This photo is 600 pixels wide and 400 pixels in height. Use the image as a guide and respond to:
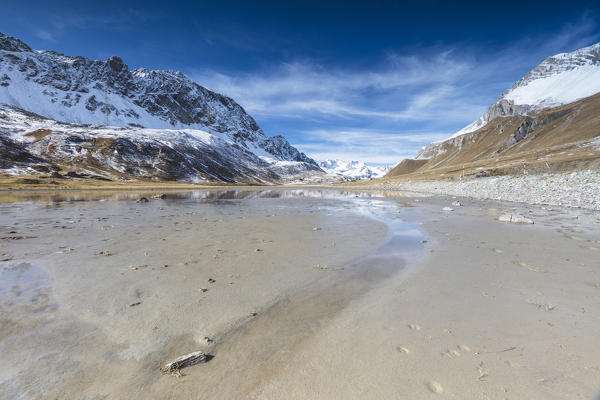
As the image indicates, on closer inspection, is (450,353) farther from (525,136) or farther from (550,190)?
(525,136)

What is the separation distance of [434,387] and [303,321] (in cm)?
238

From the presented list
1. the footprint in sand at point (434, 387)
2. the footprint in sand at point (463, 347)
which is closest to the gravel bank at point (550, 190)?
the footprint in sand at point (463, 347)

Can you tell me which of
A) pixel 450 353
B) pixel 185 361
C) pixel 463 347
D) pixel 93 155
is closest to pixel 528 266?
pixel 463 347

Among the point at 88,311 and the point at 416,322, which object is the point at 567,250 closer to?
the point at 416,322

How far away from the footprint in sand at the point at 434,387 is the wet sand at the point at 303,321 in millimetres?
15

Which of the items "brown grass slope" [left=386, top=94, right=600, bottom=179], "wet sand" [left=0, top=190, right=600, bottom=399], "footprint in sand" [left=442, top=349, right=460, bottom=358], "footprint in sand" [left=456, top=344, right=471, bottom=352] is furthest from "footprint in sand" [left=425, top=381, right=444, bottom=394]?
"brown grass slope" [left=386, top=94, right=600, bottom=179]

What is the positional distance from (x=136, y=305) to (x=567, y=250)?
43.9 feet

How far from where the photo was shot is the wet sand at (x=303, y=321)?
11.3 ft

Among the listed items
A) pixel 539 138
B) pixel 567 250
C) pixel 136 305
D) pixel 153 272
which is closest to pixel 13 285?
pixel 153 272

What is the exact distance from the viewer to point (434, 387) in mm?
3369

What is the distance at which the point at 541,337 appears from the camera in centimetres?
442

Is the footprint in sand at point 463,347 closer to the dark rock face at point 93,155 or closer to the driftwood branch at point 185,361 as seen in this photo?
the driftwood branch at point 185,361

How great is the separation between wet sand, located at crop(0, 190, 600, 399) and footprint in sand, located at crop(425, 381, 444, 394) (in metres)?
0.01

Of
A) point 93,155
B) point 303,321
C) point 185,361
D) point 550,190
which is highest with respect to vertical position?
point 93,155
